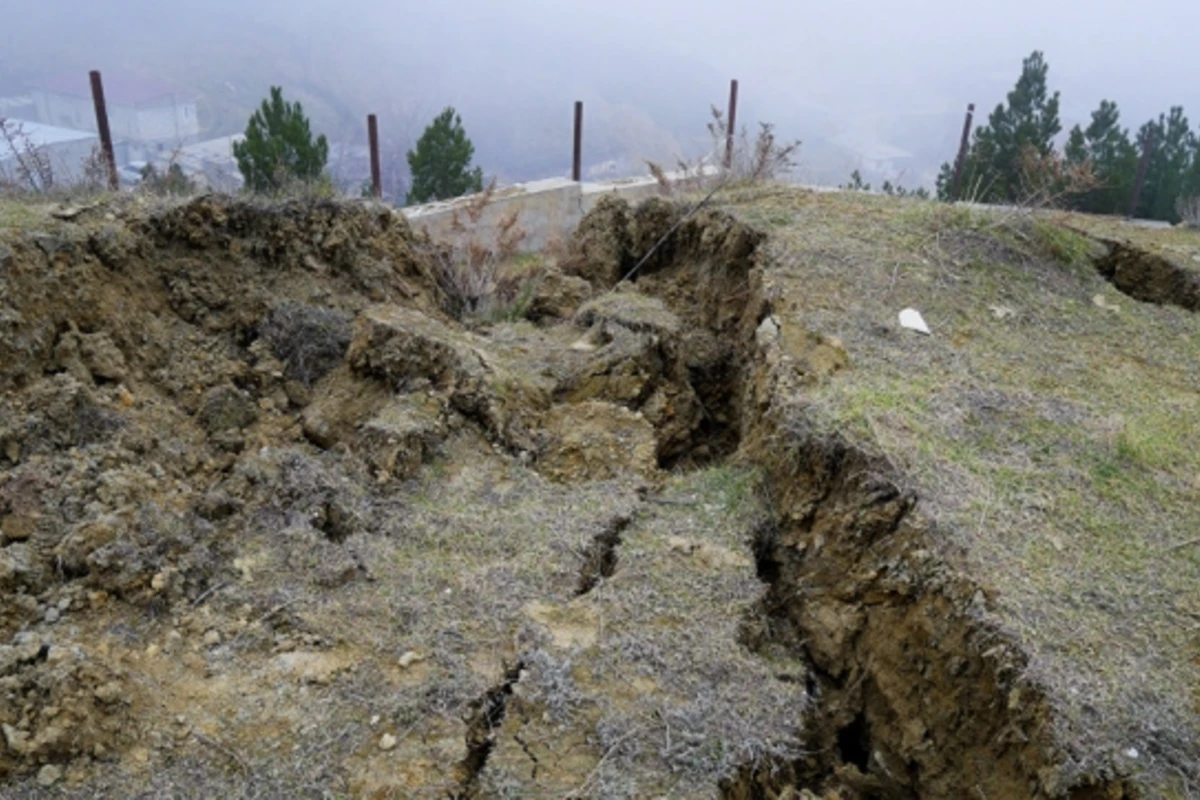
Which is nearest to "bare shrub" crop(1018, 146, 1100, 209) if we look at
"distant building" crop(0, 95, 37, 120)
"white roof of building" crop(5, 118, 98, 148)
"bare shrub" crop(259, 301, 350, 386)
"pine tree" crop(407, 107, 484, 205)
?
"bare shrub" crop(259, 301, 350, 386)

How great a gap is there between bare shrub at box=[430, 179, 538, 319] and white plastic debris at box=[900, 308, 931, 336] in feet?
9.94

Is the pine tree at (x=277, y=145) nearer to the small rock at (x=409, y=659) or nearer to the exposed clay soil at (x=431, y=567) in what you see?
Result: the exposed clay soil at (x=431, y=567)

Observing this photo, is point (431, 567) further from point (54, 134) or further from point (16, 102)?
point (16, 102)

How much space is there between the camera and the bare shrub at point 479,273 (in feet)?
25.5

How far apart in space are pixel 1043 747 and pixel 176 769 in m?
2.63

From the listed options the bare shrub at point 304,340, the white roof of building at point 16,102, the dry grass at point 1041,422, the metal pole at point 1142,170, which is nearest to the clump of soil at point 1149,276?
the dry grass at point 1041,422

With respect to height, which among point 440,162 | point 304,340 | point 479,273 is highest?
point 440,162

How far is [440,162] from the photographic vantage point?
13.3 metres

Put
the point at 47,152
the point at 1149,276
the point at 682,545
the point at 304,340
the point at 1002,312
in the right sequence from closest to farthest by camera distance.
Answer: the point at 682,545 → the point at 304,340 → the point at 1002,312 → the point at 1149,276 → the point at 47,152

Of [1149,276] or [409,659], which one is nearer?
[409,659]

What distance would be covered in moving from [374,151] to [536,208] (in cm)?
249

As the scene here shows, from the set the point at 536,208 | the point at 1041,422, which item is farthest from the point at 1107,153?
the point at 1041,422

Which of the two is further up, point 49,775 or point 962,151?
point 962,151

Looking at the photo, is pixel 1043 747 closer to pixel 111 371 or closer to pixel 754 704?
pixel 754 704
